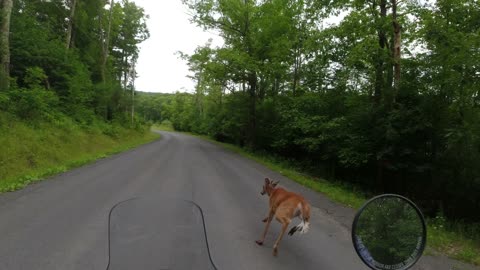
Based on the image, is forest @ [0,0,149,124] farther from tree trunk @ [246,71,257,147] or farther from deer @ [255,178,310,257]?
deer @ [255,178,310,257]

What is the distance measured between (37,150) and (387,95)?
47.2ft

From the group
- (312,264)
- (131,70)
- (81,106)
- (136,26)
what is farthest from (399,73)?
(131,70)

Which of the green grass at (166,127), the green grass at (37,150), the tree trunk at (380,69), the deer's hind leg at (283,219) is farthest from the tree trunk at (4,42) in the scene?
the green grass at (166,127)

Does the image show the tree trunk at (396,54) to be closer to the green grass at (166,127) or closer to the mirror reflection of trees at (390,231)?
the mirror reflection of trees at (390,231)

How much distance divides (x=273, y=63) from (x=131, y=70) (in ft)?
111

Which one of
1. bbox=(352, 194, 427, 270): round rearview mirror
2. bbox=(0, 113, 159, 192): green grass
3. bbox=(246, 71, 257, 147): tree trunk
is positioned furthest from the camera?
bbox=(246, 71, 257, 147): tree trunk

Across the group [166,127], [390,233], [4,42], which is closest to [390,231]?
[390,233]

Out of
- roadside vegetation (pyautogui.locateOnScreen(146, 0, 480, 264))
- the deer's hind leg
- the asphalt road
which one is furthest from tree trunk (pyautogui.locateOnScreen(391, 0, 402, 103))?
the deer's hind leg

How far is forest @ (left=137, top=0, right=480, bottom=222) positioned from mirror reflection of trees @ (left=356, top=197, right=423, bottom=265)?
9.71m

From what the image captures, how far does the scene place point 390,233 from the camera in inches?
106

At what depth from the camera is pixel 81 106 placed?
24.5 meters

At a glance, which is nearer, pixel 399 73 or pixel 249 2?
pixel 399 73

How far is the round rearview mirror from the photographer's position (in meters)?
2.58

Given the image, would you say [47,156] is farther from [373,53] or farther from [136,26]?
[136,26]
